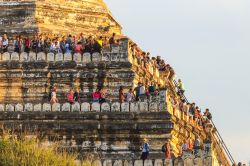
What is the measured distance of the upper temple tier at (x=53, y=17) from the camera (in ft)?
135

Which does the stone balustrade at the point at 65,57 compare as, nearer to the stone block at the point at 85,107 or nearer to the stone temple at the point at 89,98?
the stone temple at the point at 89,98

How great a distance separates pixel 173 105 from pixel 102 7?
9997mm

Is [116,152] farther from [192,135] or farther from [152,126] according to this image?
[192,135]

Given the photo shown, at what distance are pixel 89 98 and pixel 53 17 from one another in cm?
661

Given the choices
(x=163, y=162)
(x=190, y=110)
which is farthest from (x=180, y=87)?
(x=163, y=162)

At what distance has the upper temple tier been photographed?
41.2m

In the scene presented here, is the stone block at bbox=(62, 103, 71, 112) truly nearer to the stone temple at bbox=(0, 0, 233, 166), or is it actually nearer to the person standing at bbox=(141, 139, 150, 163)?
the stone temple at bbox=(0, 0, 233, 166)

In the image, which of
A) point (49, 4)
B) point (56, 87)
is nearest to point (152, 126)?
point (56, 87)

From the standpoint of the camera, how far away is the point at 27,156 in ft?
86.9

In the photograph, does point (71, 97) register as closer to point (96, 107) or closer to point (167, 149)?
point (96, 107)

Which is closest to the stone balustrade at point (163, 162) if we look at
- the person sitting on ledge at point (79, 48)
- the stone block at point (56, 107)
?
the stone block at point (56, 107)

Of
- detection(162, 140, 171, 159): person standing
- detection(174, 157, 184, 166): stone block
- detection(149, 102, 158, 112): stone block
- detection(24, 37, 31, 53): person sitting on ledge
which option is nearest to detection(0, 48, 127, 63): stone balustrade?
detection(24, 37, 31, 53): person sitting on ledge

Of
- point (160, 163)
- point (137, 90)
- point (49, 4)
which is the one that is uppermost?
point (49, 4)

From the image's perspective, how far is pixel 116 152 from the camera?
111 ft
